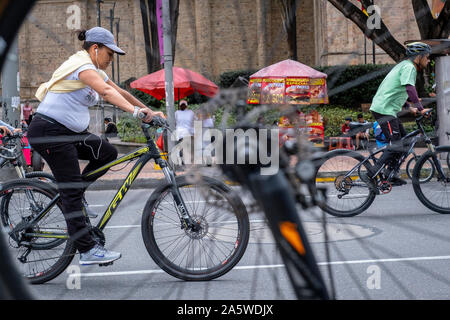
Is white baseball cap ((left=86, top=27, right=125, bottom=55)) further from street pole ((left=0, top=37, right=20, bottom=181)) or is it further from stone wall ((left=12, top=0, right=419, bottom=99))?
stone wall ((left=12, top=0, right=419, bottom=99))

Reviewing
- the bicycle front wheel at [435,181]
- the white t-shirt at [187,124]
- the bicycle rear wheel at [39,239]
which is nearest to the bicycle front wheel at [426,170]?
the bicycle front wheel at [435,181]

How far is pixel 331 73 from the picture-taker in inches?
42.0

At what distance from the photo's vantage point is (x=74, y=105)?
3490 mm

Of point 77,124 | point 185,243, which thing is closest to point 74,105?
point 77,124

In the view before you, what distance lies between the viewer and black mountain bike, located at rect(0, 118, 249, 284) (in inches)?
146

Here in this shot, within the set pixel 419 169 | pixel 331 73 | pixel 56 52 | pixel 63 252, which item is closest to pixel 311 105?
pixel 331 73

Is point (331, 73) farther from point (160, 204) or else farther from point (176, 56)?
point (160, 204)

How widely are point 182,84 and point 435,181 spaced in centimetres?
562

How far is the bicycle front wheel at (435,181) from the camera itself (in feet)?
21.5

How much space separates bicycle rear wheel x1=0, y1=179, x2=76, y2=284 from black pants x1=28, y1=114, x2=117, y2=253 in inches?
7.3

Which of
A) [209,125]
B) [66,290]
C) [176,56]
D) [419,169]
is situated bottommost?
[66,290]

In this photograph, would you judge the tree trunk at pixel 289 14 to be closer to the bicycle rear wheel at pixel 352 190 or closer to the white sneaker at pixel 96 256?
the white sneaker at pixel 96 256
